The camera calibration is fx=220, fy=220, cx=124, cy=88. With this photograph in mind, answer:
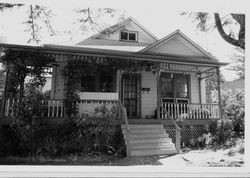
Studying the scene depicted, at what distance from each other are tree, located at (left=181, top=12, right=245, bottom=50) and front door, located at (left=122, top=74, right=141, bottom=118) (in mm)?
3922

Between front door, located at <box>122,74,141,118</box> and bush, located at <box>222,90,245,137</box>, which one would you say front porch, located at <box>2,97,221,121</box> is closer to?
bush, located at <box>222,90,245,137</box>

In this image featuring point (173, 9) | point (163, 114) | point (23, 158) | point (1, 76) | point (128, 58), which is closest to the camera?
point (173, 9)

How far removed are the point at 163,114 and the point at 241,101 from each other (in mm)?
5841

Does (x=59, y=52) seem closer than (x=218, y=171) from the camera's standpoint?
No

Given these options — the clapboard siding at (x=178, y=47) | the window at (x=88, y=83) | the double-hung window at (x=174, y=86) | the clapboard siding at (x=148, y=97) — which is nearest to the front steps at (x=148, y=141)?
the clapboard siding at (x=148, y=97)

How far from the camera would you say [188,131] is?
9.69 meters

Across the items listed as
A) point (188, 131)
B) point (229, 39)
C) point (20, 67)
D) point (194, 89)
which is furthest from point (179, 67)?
point (20, 67)

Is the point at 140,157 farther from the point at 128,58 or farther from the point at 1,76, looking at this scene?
the point at 1,76

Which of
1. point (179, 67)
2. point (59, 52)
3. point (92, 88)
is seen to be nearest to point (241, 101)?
point (179, 67)

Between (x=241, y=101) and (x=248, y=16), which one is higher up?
(x=248, y=16)

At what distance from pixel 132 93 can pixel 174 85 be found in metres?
2.34

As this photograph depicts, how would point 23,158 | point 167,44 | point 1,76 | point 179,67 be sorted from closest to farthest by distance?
point 23,158 < point 179,67 < point 167,44 < point 1,76

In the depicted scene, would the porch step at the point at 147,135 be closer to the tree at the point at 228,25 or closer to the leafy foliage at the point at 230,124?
the leafy foliage at the point at 230,124

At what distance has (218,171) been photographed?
347cm
